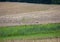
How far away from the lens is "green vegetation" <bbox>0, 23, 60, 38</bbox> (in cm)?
110

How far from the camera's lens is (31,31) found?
1113 mm

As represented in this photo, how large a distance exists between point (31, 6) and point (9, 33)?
0.94ft

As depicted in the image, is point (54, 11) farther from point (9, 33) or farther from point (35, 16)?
point (9, 33)

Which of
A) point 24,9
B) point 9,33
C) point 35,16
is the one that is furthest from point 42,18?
point 9,33

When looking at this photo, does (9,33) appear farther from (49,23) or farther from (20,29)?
(49,23)

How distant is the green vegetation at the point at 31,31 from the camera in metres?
1.10

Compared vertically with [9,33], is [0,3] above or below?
above

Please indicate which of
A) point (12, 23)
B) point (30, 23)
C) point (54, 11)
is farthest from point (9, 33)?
point (54, 11)

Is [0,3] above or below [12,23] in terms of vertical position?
above

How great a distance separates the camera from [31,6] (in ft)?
3.79

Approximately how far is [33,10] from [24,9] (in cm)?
7

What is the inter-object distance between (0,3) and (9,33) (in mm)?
262

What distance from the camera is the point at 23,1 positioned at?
1.16 m

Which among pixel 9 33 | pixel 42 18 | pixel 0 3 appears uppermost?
pixel 0 3
